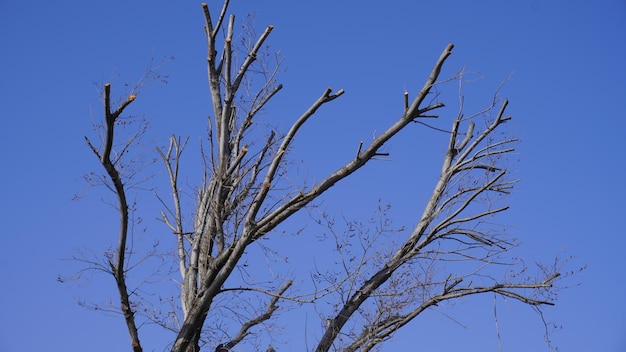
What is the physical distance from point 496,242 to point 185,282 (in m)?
3.57

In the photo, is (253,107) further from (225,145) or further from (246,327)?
(246,327)

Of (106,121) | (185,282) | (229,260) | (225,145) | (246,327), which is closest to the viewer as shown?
(106,121)

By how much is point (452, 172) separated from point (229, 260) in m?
3.49

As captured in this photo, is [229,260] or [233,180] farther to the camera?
[233,180]

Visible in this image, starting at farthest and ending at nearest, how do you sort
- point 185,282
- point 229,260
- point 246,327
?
point 246,327 < point 185,282 < point 229,260

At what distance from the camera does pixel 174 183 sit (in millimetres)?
8969

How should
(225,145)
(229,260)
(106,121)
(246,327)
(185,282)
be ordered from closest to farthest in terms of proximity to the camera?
1. (106,121)
2. (229,260)
3. (225,145)
4. (185,282)
5. (246,327)

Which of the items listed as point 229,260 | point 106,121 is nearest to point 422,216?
point 229,260

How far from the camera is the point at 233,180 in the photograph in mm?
7367

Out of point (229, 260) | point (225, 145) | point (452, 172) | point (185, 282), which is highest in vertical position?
point (452, 172)

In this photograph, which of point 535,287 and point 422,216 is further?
point 422,216

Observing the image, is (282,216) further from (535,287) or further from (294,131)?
(535,287)

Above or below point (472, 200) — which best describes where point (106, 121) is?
below

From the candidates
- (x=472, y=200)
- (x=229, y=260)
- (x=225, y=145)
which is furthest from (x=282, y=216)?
(x=472, y=200)
